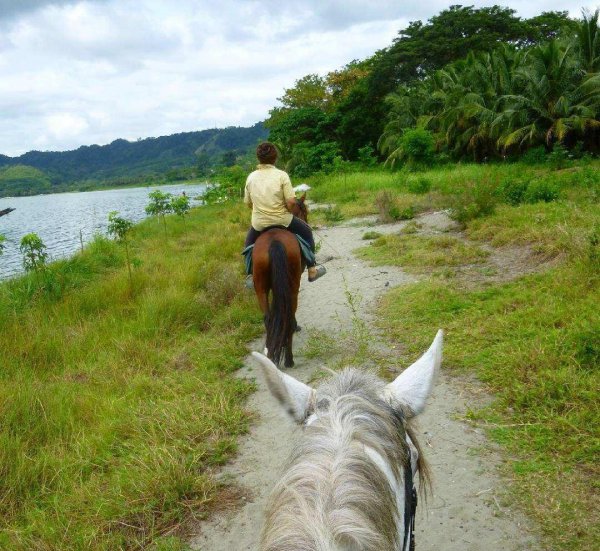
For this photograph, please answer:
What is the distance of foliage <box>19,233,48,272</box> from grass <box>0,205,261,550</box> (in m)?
0.20

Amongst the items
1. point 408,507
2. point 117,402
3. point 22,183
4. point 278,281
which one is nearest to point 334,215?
point 278,281

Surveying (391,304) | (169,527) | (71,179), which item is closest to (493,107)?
(391,304)

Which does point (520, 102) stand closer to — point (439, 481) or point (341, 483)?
point (439, 481)

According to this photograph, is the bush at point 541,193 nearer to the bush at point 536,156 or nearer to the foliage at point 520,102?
the foliage at point 520,102

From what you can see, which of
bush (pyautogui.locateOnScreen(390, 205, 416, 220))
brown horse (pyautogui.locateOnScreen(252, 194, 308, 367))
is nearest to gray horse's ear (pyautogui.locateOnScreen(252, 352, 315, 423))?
brown horse (pyautogui.locateOnScreen(252, 194, 308, 367))

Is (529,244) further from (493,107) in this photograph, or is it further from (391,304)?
(493,107)

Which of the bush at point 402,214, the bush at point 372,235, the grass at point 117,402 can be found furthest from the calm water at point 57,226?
the bush at point 402,214

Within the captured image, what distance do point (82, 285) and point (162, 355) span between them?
338 cm

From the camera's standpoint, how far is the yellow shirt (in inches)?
185

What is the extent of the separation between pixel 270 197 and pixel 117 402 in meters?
2.27

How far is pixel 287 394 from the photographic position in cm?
144

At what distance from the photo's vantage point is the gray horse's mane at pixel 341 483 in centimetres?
85

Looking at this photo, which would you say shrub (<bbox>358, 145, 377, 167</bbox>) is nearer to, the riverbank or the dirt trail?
the riverbank

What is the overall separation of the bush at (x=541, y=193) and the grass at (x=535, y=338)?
35cm
